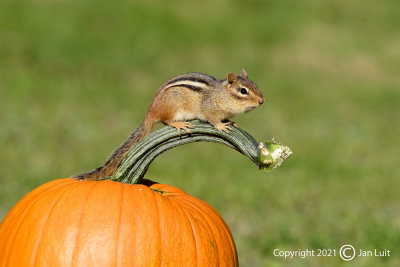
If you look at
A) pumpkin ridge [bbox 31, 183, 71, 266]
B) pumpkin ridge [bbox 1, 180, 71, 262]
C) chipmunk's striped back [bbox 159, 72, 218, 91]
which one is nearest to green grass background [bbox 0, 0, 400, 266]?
chipmunk's striped back [bbox 159, 72, 218, 91]

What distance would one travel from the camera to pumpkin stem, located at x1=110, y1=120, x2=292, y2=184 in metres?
3.35

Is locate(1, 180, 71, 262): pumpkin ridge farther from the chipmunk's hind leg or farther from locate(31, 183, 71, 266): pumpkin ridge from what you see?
the chipmunk's hind leg

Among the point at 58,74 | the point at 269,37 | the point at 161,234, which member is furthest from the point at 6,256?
the point at 269,37

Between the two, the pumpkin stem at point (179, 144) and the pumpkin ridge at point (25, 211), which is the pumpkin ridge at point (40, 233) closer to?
the pumpkin ridge at point (25, 211)

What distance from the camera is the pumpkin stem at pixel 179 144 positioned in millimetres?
3352

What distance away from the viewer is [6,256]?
127 inches

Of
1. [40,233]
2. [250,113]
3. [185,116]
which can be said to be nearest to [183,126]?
[185,116]

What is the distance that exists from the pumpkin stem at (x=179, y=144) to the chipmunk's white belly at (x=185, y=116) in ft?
1.63

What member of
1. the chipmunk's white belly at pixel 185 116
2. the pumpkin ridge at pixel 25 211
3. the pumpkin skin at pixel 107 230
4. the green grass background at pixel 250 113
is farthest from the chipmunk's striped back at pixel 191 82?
the green grass background at pixel 250 113

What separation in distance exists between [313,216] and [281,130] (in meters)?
4.60

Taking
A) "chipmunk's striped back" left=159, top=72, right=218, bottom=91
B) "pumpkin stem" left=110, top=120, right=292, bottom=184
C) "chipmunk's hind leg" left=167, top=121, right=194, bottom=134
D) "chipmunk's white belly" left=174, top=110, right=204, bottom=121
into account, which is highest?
"chipmunk's striped back" left=159, top=72, right=218, bottom=91

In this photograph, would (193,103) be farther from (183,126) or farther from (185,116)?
(183,126)

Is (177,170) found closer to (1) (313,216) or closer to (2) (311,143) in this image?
(1) (313,216)

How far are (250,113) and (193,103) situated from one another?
7.76 m
